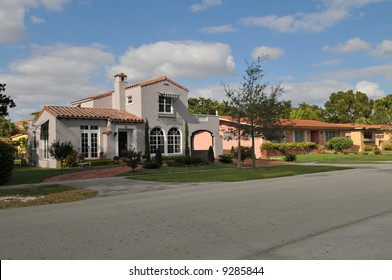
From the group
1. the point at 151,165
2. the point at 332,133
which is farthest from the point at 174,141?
the point at 332,133

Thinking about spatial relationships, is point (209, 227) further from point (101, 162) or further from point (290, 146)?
point (290, 146)

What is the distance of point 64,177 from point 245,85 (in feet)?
35.8

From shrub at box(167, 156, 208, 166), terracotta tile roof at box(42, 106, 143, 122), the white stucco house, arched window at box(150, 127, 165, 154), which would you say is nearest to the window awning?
the white stucco house

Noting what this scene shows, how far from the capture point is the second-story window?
31.1 metres

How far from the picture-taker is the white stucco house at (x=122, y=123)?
26.4 meters

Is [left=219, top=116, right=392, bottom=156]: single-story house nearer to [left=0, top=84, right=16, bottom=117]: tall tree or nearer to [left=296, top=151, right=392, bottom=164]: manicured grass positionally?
[left=296, top=151, right=392, bottom=164]: manicured grass

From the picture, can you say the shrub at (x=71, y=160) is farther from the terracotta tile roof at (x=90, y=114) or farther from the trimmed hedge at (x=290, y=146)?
the trimmed hedge at (x=290, y=146)

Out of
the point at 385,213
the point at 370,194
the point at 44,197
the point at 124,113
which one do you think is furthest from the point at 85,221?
the point at 124,113

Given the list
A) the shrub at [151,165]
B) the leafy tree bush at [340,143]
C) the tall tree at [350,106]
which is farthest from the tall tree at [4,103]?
the tall tree at [350,106]

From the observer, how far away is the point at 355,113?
69.7 meters

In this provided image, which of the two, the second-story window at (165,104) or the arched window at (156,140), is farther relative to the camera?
the second-story window at (165,104)

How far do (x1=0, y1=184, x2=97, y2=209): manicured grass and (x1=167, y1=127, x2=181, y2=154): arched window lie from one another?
17001 millimetres

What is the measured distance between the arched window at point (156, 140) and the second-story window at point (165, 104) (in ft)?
5.44

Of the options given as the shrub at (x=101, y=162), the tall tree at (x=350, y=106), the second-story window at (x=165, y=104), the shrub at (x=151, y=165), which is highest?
the tall tree at (x=350, y=106)
